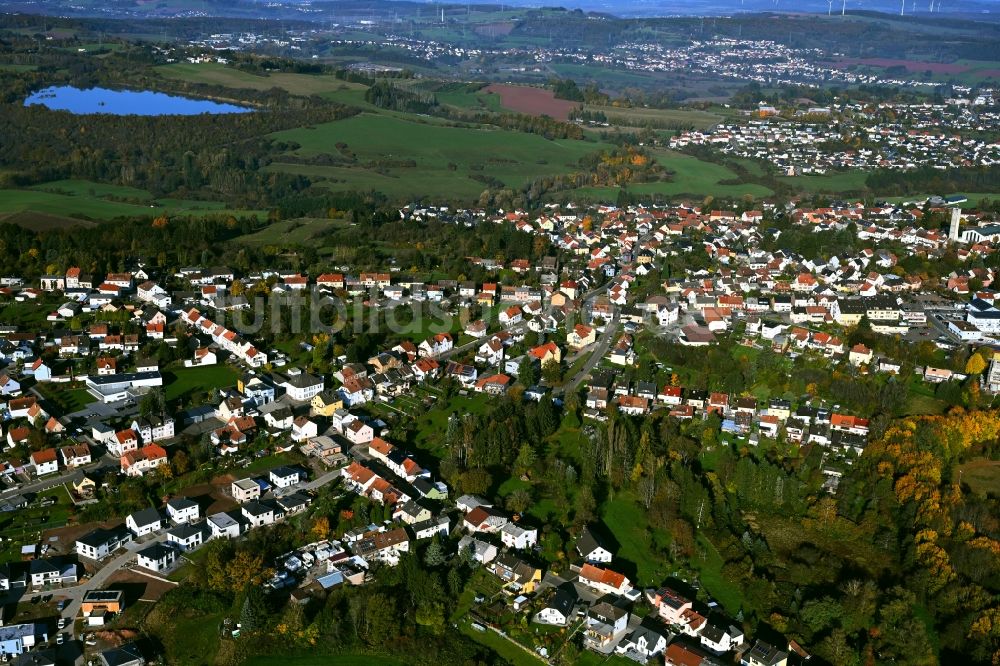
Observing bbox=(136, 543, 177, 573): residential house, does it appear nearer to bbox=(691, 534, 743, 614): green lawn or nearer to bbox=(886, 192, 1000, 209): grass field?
bbox=(691, 534, 743, 614): green lawn

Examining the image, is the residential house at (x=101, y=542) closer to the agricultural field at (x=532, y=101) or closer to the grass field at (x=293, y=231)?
the grass field at (x=293, y=231)

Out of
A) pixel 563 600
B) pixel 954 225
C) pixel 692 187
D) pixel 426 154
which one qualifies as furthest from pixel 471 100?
pixel 563 600

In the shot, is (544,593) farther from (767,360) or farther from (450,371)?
(767,360)

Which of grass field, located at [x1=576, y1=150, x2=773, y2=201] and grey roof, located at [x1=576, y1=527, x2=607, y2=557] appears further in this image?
grass field, located at [x1=576, y1=150, x2=773, y2=201]

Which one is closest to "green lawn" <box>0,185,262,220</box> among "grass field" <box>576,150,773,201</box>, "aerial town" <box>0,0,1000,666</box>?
"aerial town" <box>0,0,1000,666</box>

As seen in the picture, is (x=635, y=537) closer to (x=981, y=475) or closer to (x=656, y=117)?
(x=981, y=475)

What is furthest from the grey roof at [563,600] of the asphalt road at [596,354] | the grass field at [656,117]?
the grass field at [656,117]
